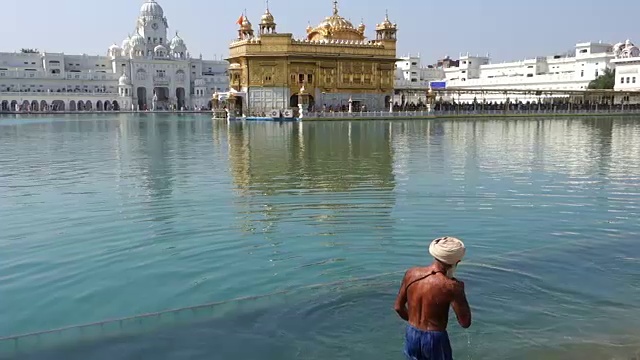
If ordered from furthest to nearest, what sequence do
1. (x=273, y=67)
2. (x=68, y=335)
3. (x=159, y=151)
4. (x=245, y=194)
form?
1. (x=273, y=67)
2. (x=159, y=151)
3. (x=245, y=194)
4. (x=68, y=335)

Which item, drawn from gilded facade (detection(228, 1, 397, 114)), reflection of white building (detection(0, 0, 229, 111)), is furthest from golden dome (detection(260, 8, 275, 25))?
reflection of white building (detection(0, 0, 229, 111))

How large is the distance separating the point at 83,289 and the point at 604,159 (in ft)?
55.1

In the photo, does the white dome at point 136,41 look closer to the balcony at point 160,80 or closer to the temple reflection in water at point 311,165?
the balcony at point 160,80

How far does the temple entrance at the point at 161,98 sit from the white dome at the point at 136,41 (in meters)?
7.45

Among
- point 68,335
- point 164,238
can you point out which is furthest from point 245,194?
point 68,335

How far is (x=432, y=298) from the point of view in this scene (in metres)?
3.70

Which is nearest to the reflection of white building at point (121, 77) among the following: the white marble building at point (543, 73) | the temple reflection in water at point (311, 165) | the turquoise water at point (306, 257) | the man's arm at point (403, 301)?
the white marble building at point (543, 73)

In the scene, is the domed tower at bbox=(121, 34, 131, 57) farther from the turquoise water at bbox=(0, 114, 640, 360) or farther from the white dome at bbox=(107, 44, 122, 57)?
the turquoise water at bbox=(0, 114, 640, 360)

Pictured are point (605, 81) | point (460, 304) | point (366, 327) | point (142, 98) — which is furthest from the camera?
point (142, 98)

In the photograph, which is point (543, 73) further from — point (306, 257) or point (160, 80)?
point (306, 257)

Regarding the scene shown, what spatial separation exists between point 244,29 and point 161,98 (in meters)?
48.1

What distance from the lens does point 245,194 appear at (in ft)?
40.1

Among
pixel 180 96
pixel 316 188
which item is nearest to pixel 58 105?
pixel 180 96

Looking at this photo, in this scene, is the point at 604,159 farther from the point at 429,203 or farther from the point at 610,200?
the point at 429,203
